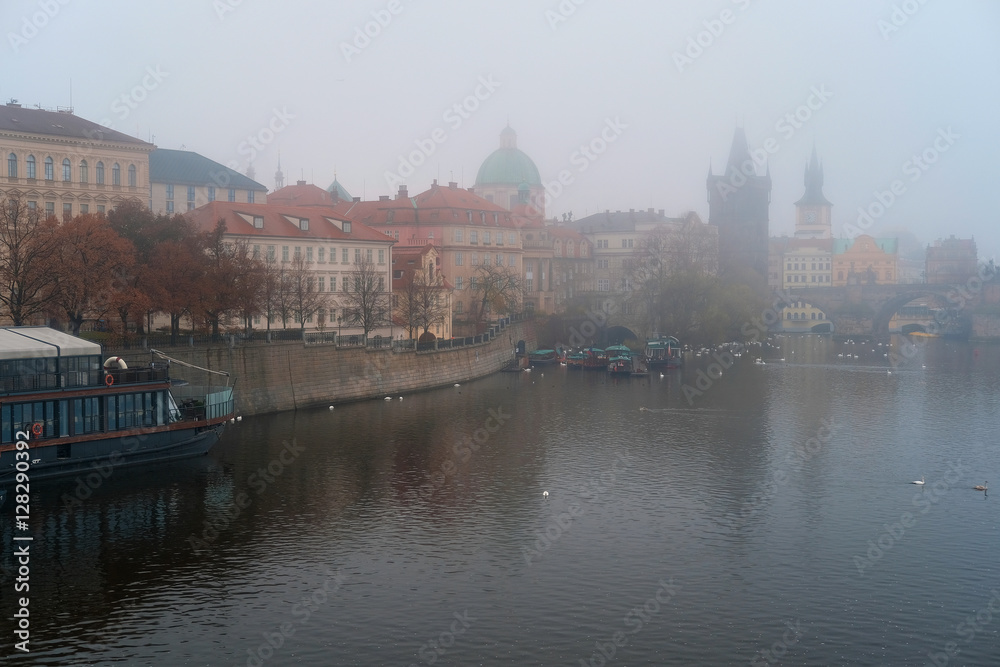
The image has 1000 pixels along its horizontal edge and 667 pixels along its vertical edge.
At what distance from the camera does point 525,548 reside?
123 feet

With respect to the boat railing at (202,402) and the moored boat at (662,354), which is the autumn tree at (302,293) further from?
the moored boat at (662,354)

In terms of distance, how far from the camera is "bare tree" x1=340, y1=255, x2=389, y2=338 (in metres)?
85.3

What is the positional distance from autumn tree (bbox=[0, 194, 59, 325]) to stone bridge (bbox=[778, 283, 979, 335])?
476ft

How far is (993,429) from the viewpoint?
64.5m

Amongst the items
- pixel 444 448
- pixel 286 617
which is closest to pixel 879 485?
pixel 444 448

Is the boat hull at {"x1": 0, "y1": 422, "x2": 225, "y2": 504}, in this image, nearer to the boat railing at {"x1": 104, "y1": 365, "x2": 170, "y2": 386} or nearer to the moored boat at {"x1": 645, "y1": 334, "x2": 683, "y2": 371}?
the boat railing at {"x1": 104, "y1": 365, "x2": 170, "y2": 386}

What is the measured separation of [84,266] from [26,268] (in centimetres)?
291

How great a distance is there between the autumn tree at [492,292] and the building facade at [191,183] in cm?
2541

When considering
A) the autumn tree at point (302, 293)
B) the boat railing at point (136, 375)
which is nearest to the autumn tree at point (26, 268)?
the boat railing at point (136, 375)

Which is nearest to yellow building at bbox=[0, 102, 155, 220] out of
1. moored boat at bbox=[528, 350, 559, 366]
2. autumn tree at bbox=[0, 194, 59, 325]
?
autumn tree at bbox=[0, 194, 59, 325]

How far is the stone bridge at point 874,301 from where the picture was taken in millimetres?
174875

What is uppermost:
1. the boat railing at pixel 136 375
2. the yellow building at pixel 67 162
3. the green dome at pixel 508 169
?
the green dome at pixel 508 169

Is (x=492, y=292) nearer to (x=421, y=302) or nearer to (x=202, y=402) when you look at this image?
(x=421, y=302)

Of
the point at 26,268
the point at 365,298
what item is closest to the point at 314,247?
the point at 365,298
